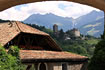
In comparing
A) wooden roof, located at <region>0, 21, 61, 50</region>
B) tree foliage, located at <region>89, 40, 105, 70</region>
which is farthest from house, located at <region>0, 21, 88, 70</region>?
tree foliage, located at <region>89, 40, 105, 70</region>

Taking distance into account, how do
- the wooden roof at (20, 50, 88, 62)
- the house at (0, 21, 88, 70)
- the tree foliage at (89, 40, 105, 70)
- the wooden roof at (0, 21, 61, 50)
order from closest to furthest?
the wooden roof at (20, 50, 88, 62), the tree foliage at (89, 40, 105, 70), the house at (0, 21, 88, 70), the wooden roof at (0, 21, 61, 50)

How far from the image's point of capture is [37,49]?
25.3 metres

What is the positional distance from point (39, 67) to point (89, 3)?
24368mm

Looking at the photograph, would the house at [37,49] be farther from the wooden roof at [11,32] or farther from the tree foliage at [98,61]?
the tree foliage at [98,61]

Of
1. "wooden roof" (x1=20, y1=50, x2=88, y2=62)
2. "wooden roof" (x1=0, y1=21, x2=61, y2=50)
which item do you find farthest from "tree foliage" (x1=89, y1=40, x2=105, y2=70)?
"wooden roof" (x1=0, y1=21, x2=61, y2=50)

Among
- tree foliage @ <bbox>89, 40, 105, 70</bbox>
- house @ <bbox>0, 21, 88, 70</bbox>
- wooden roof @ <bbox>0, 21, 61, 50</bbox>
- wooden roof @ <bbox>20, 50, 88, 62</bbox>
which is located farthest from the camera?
wooden roof @ <bbox>0, 21, 61, 50</bbox>

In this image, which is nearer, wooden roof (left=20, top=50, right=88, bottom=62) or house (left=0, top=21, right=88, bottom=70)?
wooden roof (left=20, top=50, right=88, bottom=62)

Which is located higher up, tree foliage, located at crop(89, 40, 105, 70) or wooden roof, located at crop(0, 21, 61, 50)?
wooden roof, located at crop(0, 21, 61, 50)

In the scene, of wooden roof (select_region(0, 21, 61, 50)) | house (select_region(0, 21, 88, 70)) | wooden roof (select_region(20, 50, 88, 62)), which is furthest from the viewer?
wooden roof (select_region(0, 21, 61, 50))

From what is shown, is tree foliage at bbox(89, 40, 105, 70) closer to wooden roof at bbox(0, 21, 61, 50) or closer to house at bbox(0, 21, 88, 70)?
house at bbox(0, 21, 88, 70)

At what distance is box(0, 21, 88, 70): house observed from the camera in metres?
22.0

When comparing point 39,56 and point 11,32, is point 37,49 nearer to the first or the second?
point 11,32

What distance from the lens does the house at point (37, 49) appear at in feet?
72.0

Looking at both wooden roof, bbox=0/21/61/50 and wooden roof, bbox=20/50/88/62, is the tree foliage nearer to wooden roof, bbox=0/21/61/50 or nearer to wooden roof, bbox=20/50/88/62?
wooden roof, bbox=20/50/88/62
